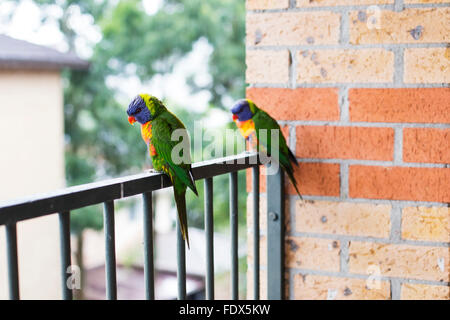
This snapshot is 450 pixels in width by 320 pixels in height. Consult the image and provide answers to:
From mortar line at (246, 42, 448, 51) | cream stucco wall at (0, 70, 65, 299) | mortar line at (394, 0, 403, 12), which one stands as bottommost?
cream stucco wall at (0, 70, 65, 299)

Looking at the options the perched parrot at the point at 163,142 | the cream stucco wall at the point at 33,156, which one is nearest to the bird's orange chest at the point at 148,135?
the perched parrot at the point at 163,142

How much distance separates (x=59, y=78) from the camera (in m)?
5.09

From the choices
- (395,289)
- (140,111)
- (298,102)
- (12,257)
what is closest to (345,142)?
(298,102)

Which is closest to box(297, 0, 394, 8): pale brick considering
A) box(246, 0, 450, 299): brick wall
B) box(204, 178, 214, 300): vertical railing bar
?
box(246, 0, 450, 299): brick wall

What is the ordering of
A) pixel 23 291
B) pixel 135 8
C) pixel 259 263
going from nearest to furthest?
pixel 259 263
pixel 23 291
pixel 135 8

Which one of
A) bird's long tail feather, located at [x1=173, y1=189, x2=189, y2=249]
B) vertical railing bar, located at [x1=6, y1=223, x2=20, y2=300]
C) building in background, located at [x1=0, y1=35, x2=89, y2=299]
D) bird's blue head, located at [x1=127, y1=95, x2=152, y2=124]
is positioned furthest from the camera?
building in background, located at [x1=0, y1=35, x2=89, y2=299]

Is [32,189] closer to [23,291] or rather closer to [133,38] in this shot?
[23,291]

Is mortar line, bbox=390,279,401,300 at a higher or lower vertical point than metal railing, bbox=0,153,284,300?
lower

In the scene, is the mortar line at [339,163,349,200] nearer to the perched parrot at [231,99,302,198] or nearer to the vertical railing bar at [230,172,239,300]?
the perched parrot at [231,99,302,198]

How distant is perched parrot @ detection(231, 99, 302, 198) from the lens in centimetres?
109

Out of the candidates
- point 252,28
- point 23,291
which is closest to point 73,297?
point 252,28

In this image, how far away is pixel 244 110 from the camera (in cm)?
111

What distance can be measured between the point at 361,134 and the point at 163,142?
0.45m
